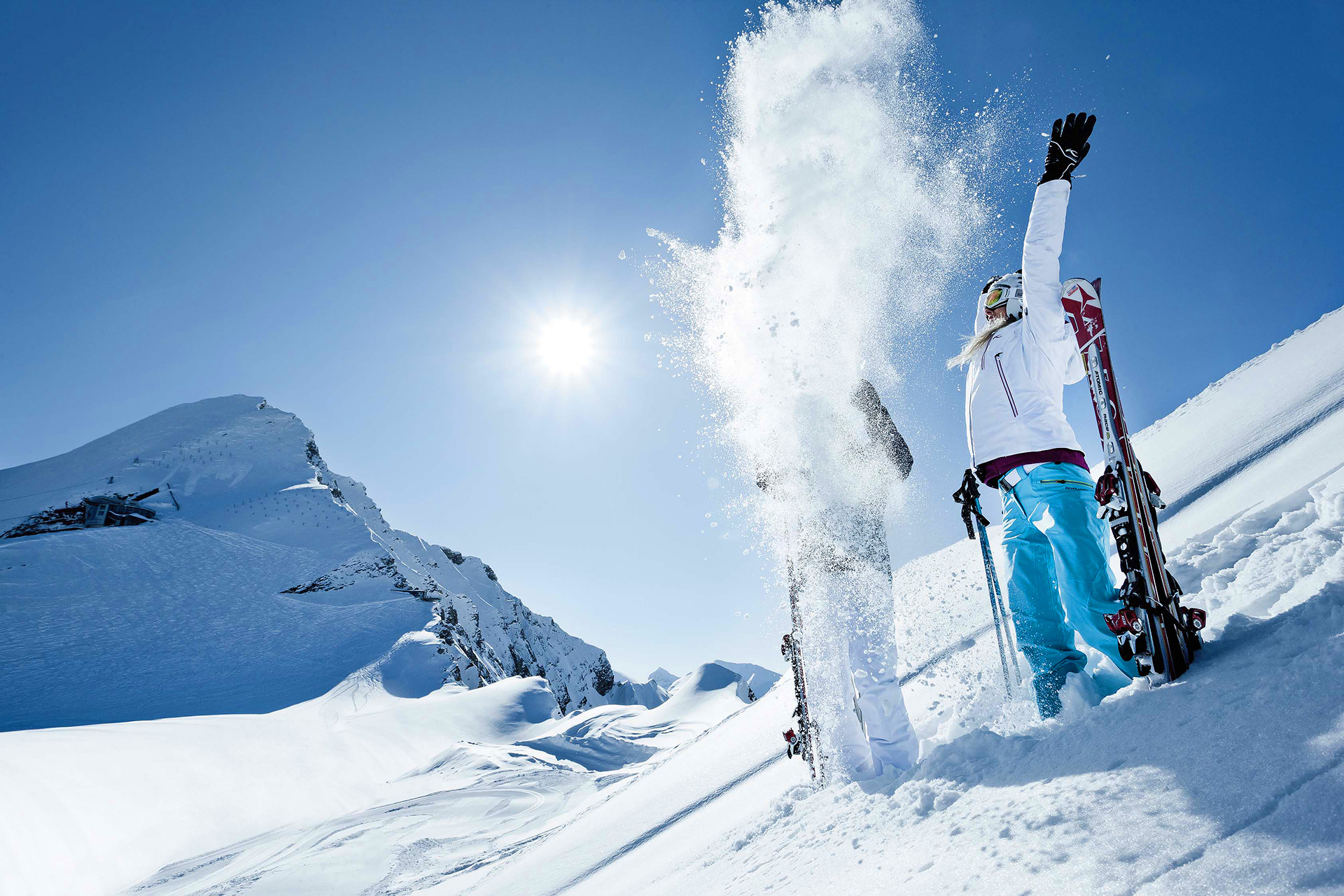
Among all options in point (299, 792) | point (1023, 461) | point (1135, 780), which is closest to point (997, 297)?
point (1023, 461)

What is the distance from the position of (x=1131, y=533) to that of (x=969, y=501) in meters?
0.95

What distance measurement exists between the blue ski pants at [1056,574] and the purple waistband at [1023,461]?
1.2 inches

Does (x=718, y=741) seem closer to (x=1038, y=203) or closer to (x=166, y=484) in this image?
(x=1038, y=203)

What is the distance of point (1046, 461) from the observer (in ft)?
8.64

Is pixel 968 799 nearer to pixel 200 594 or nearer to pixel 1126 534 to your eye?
pixel 1126 534

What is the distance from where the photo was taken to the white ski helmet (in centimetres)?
289

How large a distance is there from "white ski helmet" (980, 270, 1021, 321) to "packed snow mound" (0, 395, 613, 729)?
2808 cm

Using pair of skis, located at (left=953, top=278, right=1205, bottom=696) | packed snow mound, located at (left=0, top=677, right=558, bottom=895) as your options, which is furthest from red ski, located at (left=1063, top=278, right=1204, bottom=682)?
packed snow mound, located at (left=0, top=677, right=558, bottom=895)

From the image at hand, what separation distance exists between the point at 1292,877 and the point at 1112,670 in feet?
5.50

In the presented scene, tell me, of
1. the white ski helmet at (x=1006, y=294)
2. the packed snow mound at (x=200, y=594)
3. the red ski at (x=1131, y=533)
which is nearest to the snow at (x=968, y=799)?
the red ski at (x=1131, y=533)

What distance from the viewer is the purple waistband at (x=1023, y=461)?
2609 mm

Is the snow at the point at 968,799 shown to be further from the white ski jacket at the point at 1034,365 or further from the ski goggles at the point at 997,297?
the ski goggles at the point at 997,297

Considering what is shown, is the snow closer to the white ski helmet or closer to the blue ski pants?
the blue ski pants

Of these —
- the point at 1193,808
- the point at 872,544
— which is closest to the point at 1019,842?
the point at 1193,808
